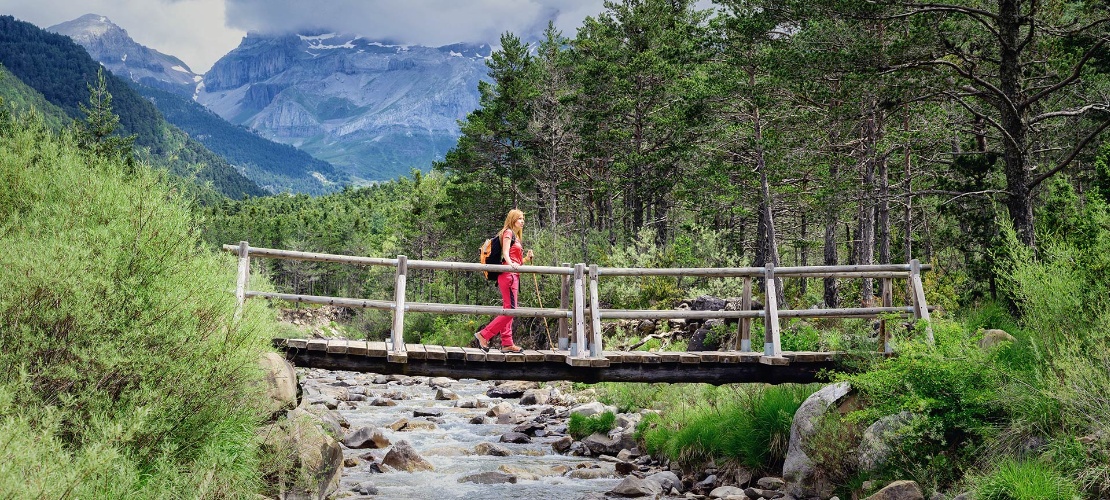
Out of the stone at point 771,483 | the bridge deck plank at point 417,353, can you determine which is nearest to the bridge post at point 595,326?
the bridge deck plank at point 417,353

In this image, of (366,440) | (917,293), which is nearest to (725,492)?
(917,293)

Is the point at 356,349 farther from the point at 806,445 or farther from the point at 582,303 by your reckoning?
the point at 806,445

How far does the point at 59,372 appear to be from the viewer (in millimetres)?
5785

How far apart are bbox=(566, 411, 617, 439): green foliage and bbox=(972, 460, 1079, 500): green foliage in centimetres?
869

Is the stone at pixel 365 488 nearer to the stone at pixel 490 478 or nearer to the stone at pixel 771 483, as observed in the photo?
the stone at pixel 490 478

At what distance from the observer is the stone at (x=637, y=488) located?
34.7 ft

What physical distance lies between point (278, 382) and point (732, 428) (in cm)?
648

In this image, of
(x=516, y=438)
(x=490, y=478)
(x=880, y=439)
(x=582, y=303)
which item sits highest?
(x=582, y=303)

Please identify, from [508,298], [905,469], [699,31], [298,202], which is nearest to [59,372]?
[508,298]

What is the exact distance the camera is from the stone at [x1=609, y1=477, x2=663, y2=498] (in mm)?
10575

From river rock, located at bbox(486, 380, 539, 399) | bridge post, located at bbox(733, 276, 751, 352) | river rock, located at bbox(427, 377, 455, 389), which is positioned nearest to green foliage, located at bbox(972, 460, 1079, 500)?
bridge post, located at bbox(733, 276, 751, 352)

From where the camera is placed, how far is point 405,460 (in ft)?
41.8

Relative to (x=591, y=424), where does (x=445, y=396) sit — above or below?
below

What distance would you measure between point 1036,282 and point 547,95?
27840mm
